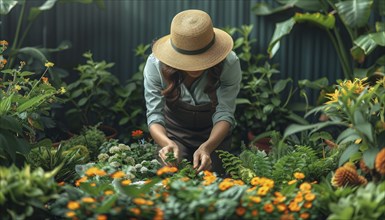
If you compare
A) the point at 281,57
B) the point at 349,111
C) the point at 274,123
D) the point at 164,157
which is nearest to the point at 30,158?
the point at 164,157

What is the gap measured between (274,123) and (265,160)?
228 centimetres

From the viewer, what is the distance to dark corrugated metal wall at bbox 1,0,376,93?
20.1 ft

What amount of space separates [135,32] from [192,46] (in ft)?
7.25

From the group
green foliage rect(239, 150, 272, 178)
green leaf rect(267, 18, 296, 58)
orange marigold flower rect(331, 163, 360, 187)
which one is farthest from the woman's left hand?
green leaf rect(267, 18, 296, 58)

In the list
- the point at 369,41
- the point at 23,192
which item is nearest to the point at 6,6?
the point at 369,41

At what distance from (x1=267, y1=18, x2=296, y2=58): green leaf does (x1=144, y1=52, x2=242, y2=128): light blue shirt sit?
4.44ft

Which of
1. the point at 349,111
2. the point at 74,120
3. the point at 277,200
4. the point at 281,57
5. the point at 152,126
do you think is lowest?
the point at 74,120

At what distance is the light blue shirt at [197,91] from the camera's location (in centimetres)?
426

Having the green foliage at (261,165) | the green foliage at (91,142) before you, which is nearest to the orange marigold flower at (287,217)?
the green foliage at (261,165)

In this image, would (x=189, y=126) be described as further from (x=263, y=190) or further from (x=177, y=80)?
(x=263, y=190)

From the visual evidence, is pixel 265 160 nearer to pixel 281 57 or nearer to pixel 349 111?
pixel 349 111

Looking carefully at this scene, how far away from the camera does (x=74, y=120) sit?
19.4ft

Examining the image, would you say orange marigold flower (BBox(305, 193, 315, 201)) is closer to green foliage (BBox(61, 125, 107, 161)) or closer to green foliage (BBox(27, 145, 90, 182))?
green foliage (BBox(27, 145, 90, 182))

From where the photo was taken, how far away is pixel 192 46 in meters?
4.06
